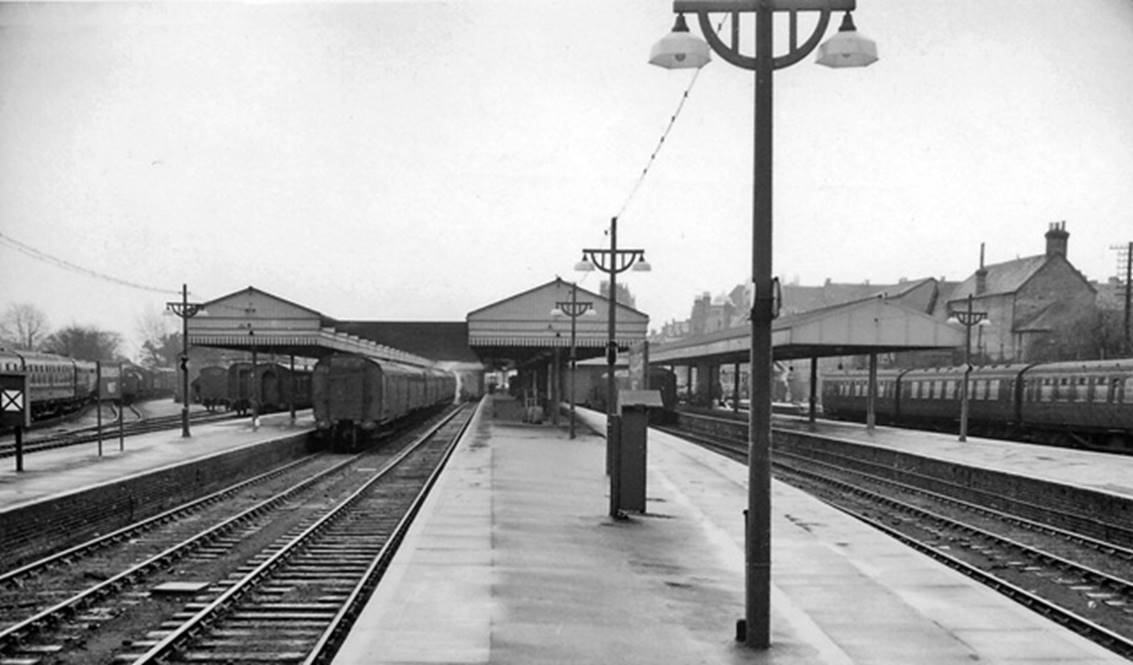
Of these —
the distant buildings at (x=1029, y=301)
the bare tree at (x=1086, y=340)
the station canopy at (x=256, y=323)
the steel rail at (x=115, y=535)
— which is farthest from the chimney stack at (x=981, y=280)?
the steel rail at (x=115, y=535)

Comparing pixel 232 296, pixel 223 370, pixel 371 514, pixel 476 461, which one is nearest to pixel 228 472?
pixel 476 461

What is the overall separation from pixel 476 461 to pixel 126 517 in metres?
8.10

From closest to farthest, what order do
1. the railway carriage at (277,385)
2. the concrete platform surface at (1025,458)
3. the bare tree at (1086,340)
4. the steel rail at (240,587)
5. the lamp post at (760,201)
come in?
the lamp post at (760,201), the steel rail at (240,587), the concrete platform surface at (1025,458), the bare tree at (1086,340), the railway carriage at (277,385)

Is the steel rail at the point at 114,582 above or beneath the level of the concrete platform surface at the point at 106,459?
beneath

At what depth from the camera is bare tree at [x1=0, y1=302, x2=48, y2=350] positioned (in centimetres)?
5496

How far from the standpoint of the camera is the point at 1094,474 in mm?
19484

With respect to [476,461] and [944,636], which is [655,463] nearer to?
[476,461]

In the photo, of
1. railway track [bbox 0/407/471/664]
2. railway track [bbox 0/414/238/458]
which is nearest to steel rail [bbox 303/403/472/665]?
railway track [bbox 0/407/471/664]

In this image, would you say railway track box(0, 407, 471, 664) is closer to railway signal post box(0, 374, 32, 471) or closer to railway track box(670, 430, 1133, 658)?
railway signal post box(0, 374, 32, 471)

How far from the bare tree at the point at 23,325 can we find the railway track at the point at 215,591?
45.9 meters

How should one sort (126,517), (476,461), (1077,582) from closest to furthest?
(1077,582) → (126,517) → (476,461)

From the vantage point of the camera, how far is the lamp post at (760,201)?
282 inches

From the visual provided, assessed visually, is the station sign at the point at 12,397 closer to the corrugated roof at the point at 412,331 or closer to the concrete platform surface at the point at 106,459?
the concrete platform surface at the point at 106,459

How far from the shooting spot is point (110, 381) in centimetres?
2177
